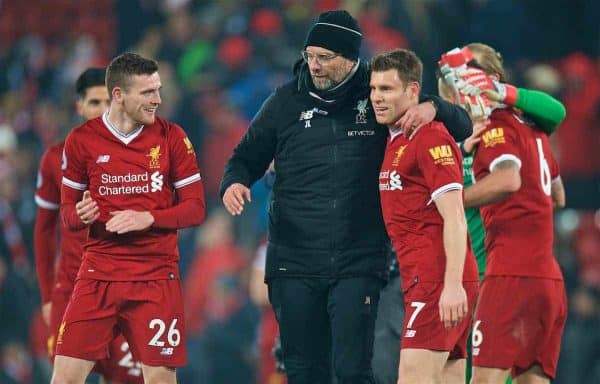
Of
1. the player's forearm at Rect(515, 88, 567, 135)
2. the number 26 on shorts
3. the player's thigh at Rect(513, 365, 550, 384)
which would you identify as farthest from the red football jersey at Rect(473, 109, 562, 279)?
the number 26 on shorts

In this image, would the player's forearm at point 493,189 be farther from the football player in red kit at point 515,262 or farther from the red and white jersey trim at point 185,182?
the red and white jersey trim at point 185,182

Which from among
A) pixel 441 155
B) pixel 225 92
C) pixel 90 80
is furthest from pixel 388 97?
pixel 225 92

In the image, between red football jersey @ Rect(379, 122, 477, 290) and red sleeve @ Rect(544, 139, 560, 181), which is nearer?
red football jersey @ Rect(379, 122, 477, 290)

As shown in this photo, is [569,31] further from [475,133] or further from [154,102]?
[154,102]

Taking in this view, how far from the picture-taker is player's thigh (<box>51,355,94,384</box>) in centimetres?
638

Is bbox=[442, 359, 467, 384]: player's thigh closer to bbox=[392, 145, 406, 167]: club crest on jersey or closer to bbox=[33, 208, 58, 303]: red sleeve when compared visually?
bbox=[392, 145, 406, 167]: club crest on jersey

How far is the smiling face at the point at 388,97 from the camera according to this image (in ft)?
20.1

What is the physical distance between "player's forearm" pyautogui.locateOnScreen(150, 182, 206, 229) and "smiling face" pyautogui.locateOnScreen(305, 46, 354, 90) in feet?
2.95

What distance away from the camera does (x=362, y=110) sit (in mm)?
6391

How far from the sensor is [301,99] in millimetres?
6465

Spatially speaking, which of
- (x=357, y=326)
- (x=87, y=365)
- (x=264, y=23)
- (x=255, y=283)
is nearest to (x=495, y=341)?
(x=357, y=326)

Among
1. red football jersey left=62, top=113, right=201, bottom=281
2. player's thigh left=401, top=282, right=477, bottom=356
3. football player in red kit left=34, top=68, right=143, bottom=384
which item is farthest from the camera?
football player in red kit left=34, top=68, right=143, bottom=384

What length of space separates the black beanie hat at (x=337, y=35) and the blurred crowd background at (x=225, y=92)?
5055mm

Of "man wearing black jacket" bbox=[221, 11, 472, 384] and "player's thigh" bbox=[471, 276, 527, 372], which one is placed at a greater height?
"man wearing black jacket" bbox=[221, 11, 472, 384]
